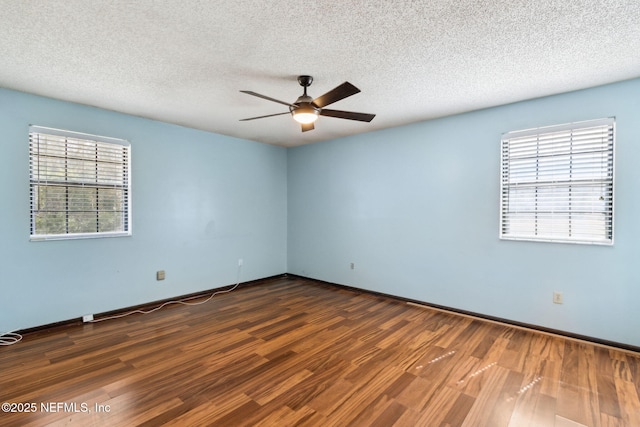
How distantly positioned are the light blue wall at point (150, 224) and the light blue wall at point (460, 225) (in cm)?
79

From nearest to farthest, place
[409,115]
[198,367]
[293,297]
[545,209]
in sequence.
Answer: [198,367] → [545,209] → [409,115] → [293,297]

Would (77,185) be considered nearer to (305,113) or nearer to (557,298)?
(305,113)

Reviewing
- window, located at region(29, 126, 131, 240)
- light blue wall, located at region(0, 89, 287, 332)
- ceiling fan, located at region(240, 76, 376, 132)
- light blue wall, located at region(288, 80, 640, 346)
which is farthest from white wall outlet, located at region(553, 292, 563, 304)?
window, located at region(29, 126, 131, 240)

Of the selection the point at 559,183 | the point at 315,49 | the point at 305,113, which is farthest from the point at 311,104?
the point at 559,183

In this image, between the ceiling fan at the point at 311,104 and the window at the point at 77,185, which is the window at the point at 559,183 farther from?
the window at the point at 77,185

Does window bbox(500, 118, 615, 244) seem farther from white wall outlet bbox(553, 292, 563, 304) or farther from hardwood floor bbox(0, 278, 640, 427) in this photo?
hardwood floor bbox(0, 278, 640, 427)

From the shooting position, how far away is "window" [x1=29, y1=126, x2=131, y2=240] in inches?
120

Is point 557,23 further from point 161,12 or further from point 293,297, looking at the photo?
point 293,297

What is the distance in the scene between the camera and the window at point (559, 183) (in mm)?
2775

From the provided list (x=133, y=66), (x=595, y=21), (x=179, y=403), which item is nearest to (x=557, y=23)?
(x=595, y=21)

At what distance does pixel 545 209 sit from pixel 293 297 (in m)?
3.31

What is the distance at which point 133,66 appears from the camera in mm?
2393

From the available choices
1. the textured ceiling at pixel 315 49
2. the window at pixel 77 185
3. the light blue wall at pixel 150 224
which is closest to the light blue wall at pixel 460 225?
the textured ceiling at pixel 315 49

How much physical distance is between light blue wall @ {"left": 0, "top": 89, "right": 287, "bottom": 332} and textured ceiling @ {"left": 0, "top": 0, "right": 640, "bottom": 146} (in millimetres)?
496
